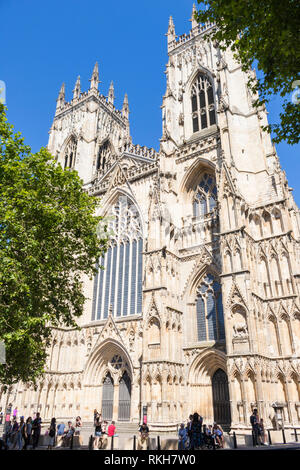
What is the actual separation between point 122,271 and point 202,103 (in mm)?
14517

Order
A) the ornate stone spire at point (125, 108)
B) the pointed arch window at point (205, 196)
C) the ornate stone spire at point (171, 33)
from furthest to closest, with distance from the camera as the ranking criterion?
the ornate stone spire at point (125, 108) < the ornate stone spire at point (171, 33) < the pointed arch window at point (205, 196)

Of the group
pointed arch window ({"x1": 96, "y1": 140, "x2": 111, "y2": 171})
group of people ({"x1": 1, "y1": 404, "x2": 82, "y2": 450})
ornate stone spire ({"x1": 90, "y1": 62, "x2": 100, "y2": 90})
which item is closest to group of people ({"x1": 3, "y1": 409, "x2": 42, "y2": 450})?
group of people ({"x1": 1, "y1": 404, "x2": 82, "y2": 450})

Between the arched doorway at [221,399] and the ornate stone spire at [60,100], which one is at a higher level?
the ornate stone spire at [60,100]

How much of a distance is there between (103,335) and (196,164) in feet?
41.8

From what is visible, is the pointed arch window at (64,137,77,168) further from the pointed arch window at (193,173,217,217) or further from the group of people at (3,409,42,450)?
the group of people at (3,409,42,450)

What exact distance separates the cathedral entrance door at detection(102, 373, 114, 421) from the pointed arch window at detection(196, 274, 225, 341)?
686 centimetres

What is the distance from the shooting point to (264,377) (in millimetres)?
16188

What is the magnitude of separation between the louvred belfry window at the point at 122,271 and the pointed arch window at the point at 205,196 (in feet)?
14.5

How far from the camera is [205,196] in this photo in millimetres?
24000

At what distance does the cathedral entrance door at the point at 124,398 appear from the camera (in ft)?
70.1

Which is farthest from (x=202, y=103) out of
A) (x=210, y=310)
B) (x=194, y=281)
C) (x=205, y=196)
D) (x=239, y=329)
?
(x=239, y=329)

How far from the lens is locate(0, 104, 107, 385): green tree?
1138cm

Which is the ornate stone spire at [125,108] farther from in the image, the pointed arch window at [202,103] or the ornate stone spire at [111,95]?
the pointed arch window at [202,103]

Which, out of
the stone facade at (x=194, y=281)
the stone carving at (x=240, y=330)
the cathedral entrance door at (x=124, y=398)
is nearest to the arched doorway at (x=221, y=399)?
the stone facade at (x=194, y=281)
